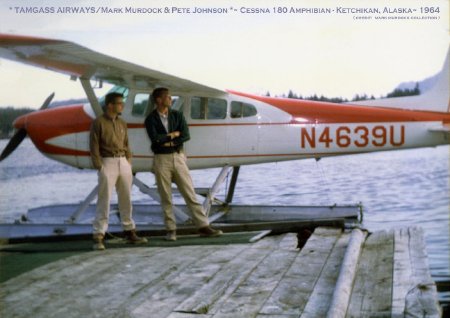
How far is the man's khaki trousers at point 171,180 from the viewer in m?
6.67

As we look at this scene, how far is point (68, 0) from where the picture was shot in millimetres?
5410

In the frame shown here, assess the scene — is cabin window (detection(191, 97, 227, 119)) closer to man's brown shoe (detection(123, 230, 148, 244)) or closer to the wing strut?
the wing strut

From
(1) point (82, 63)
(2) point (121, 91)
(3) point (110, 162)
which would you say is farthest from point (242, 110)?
(3) point (110, 162)

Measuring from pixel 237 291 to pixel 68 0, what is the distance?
2.83 m

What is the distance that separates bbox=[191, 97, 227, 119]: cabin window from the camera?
8367mm

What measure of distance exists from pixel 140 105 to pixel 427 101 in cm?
371

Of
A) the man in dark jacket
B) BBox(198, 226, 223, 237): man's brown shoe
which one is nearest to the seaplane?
the man in dark jacket

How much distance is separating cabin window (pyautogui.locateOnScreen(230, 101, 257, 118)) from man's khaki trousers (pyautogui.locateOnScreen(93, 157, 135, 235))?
2.29m

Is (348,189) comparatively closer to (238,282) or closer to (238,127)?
(238,127)

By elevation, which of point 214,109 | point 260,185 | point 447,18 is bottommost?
point 260,185

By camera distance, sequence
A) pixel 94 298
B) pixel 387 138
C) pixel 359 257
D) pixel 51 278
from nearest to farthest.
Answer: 1. pixel 94 298
2. pixel 51 278
3. pixel 359 257
4. pixel 387 138

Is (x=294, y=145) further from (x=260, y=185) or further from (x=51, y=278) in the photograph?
(x=260, y=185)

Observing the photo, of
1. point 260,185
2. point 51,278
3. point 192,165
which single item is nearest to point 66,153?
point 192,165

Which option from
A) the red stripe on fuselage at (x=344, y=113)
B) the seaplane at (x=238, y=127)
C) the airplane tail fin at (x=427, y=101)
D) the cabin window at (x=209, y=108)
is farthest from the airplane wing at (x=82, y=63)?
the airplane tail fin at (x=427, y=101)
